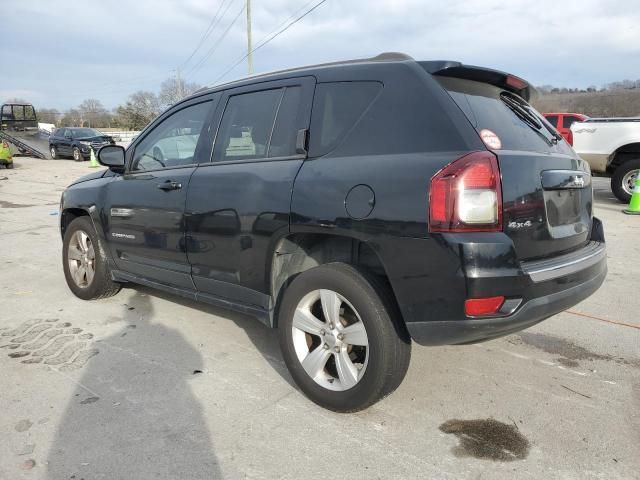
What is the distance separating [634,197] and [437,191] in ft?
28.7

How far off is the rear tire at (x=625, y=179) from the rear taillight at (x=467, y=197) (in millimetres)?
9397

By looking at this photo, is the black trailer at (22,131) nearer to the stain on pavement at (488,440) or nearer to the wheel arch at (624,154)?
the wheel arch at (624,154)

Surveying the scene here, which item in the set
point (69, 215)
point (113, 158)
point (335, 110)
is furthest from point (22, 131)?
point (335, 110)

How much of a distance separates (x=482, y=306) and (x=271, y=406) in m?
A: 1.34

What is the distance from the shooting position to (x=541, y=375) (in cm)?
315

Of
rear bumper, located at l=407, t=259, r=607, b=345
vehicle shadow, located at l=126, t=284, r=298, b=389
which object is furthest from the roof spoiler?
vehicle shadow, located at l=126, t=284, r=298, b=389

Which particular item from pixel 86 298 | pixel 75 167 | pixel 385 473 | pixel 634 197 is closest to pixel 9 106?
pixel 75 167

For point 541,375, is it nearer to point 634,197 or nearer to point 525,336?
point 525,336

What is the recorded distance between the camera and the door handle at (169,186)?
3.51 metres

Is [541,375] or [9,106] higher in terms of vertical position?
[9,106]

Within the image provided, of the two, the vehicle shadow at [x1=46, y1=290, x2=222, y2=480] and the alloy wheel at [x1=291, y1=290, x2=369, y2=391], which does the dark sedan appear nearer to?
the vehicle shadow at [x1=46, y1=290, x2=222, y2=480]

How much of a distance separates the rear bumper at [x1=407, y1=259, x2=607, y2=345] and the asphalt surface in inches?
22.0

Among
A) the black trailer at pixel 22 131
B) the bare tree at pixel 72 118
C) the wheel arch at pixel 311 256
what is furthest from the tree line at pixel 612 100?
the bare tree at pixel 72 118

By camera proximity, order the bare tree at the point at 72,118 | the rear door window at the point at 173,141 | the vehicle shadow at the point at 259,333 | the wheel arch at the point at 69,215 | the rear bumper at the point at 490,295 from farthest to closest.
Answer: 1. the bare tree at the point at 72,118
2. the wheel arch at the point at 69,215
3. the rear door window at the point at 173,141
4. the vehicle shadow at the point at 259,333
5. the rear bumper at the point at 490,295
